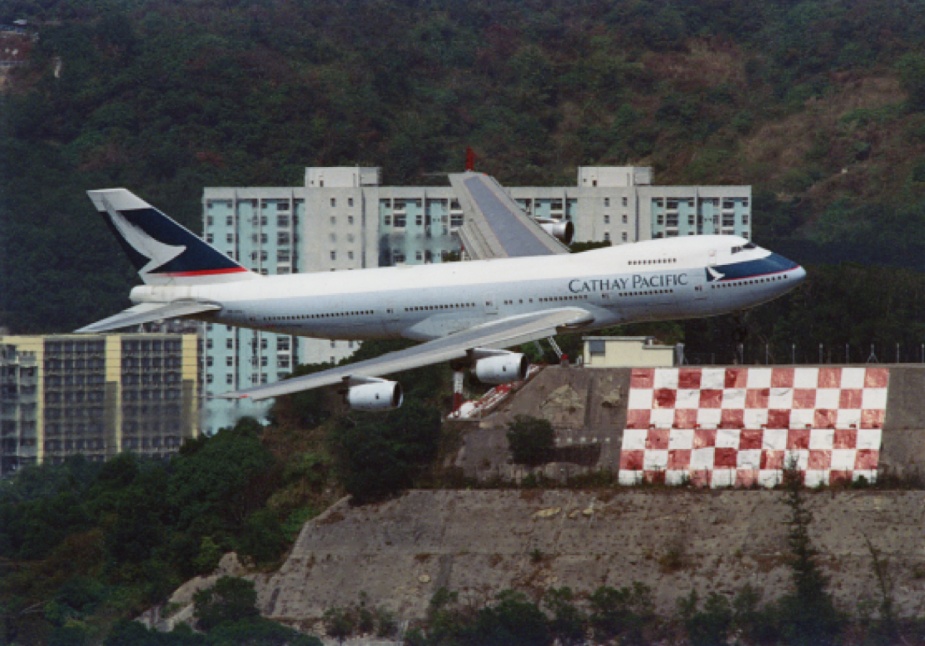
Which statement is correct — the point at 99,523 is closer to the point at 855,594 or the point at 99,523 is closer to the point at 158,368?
the point at 158,368

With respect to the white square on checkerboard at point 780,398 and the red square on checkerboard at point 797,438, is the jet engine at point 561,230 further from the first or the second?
the white square on checkerboard at point 780,398

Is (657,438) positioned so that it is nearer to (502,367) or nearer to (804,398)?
(804,398)

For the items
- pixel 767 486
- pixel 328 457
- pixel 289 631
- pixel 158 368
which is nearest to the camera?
pixel 158 368

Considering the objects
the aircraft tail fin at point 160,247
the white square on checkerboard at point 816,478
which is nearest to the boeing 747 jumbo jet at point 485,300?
the aircraft tail fin at point 160,247

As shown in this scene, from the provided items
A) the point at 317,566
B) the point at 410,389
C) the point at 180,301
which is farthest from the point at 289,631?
the point at 180,301

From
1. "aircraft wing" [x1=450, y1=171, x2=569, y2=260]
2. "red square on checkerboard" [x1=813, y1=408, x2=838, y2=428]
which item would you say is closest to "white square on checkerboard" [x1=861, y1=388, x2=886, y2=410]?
"red square on checkerboard" [x1=813, y1=408, x2=838, y2=428]

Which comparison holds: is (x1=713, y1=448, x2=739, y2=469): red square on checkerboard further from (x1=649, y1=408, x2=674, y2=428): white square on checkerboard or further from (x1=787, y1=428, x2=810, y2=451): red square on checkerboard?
(x1=649, y1=408, x2=674, y2=428): white square on checkerboard
